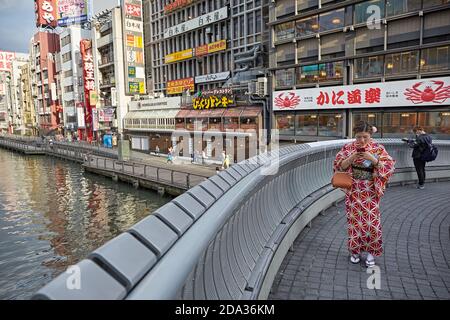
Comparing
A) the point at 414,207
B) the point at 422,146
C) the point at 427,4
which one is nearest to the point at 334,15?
the point at 427,4

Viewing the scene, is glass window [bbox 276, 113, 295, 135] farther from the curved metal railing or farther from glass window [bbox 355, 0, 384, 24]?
the curved metal railing

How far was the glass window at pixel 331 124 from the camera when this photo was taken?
27078 mm

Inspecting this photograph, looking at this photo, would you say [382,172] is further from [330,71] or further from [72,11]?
[72,11]

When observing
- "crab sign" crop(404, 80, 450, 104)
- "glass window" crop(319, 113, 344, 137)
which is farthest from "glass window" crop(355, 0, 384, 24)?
"glass window" crop(319, 113, 344, 137)

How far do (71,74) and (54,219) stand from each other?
57.6 metres

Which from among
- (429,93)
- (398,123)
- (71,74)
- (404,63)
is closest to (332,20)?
(404,63)

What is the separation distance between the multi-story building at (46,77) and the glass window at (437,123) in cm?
7618

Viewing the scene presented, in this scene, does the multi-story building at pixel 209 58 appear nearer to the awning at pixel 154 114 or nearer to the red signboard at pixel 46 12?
the awning at pixel 154 114

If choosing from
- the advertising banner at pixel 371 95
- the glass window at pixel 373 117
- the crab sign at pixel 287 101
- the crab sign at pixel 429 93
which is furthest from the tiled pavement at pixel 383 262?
the crab sign at pixel 287 101

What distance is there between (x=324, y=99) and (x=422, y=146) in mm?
19258

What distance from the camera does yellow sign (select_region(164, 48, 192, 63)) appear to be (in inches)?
1716

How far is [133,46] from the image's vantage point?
52.4 m
